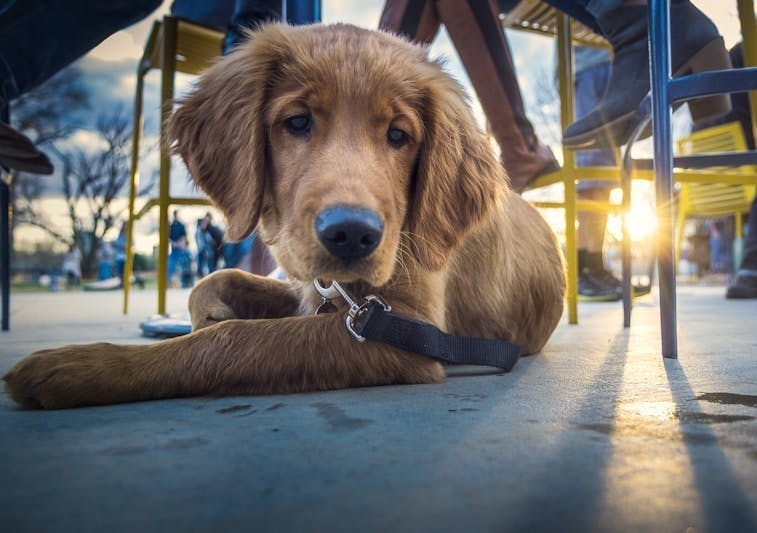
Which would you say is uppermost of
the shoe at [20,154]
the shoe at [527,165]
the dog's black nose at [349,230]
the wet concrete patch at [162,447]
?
the shoe at [527,165]

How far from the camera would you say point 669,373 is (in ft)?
5.68

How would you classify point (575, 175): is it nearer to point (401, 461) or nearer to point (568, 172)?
point (568, 172)

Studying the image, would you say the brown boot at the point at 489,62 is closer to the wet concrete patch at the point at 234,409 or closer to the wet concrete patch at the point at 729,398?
the wet concrete patch at the point at 729,398

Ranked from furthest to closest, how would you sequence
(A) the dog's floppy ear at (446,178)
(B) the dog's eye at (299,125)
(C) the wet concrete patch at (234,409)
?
(A) the dog's floppy ear at (446,178) → (B) the dog's eye at (299,125) → (C) the wet concrete patch at (234,409)

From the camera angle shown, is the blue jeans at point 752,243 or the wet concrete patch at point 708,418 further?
the blue jeans at point 752,243

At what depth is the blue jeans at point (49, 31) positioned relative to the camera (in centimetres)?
263

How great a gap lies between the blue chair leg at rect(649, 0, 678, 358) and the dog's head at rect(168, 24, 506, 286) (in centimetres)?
60

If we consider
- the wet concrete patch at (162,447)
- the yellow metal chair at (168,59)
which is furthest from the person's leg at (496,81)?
the wet concrete patch at (162,447)

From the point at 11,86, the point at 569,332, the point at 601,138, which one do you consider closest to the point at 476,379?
the point at 569,332

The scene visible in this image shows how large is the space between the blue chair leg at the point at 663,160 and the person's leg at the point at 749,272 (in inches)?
182

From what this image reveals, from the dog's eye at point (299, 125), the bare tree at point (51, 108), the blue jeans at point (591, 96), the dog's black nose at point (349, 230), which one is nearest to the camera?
the dog's black nose at point (349, 230)

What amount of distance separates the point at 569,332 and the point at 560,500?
2.65 metres

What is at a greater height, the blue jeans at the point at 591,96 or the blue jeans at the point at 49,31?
the blue jeans at the point at 591,96

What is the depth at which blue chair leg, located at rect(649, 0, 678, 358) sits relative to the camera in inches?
77.2
